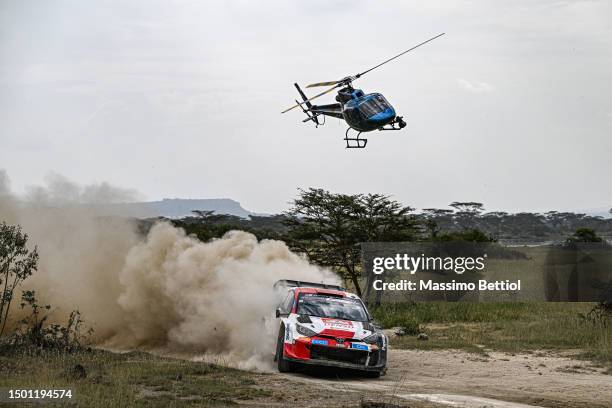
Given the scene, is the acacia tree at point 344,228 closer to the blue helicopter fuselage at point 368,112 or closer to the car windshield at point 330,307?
the blue helicopter fuselage at point 368,112

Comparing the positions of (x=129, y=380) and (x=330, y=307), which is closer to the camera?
(x=129, y=380)

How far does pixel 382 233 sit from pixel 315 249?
109 inches

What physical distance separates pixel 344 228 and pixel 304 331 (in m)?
19.2

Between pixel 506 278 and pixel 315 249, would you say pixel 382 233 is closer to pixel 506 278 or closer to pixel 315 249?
pixel 315 249

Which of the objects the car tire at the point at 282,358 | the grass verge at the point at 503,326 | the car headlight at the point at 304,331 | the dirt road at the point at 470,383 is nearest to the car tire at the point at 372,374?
the dirt road at the point at 470,383

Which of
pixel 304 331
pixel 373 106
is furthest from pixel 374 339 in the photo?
pixel 373 106

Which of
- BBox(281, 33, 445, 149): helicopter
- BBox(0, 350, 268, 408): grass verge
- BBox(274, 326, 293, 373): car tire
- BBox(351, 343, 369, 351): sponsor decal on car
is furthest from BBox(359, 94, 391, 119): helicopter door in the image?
BBox(351, 343, 369, 351): sponsor decal on car

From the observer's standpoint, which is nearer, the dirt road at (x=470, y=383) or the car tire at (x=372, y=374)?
the dirt road at (x=470, y=383)

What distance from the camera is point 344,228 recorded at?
36344 millimetres

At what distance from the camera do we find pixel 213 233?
37.7 meters

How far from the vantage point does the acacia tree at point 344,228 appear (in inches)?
1420

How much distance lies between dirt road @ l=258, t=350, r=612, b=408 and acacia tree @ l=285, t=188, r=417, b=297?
14.8 m

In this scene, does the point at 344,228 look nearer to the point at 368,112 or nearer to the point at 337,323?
the point at 368,112

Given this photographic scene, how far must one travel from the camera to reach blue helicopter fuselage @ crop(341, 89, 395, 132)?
29516 millimetres
